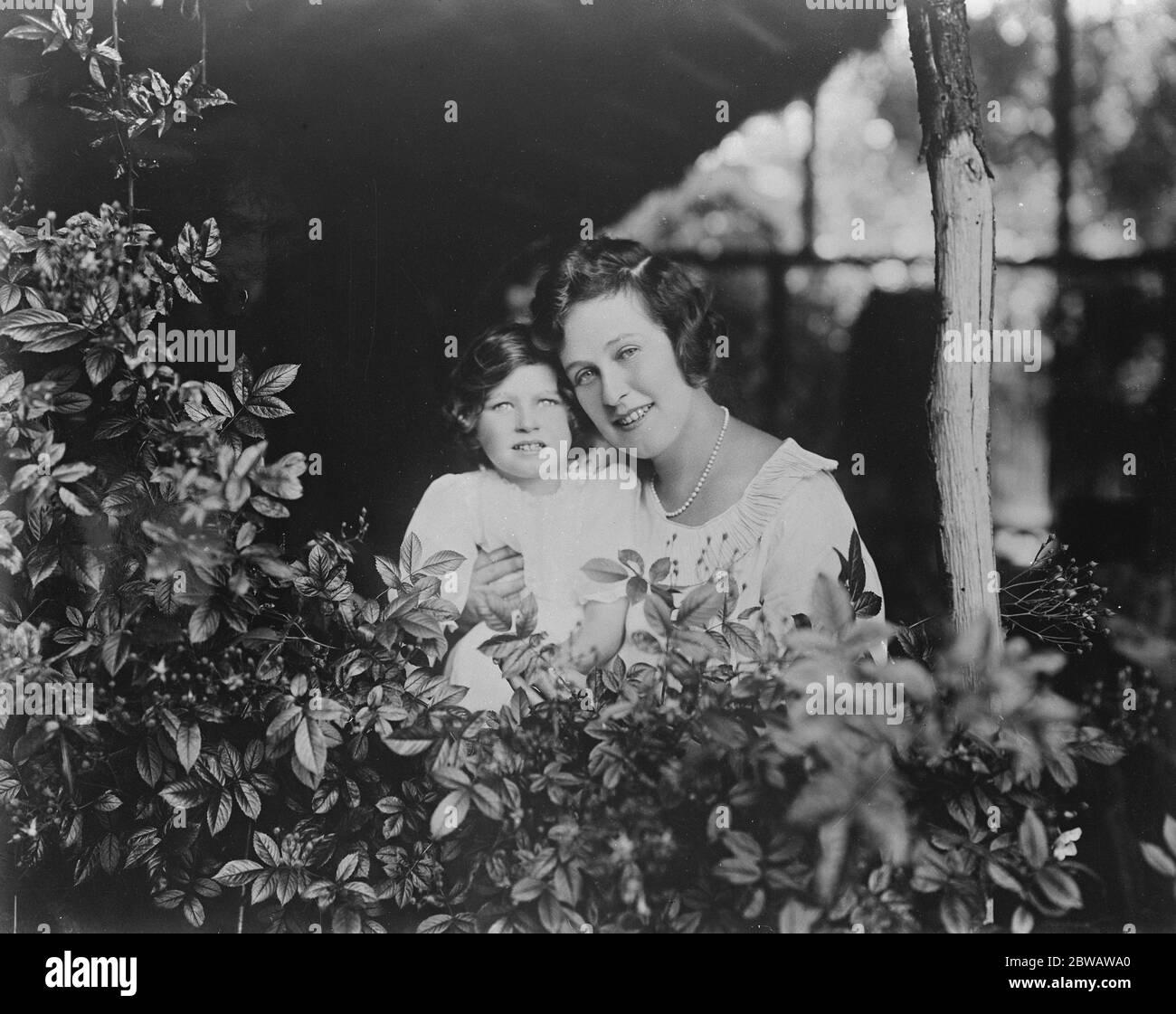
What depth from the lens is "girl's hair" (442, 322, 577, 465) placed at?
89.9 inches

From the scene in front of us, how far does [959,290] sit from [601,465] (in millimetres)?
944

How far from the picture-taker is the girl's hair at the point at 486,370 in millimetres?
2283

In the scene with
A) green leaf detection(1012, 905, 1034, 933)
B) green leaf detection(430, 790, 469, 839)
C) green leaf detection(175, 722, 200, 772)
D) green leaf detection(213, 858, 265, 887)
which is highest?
green leaf detection(175, 722, 200, 772)

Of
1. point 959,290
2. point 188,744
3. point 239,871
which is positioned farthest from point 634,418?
point 239,871

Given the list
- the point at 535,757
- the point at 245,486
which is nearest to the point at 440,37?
the point at 245,486

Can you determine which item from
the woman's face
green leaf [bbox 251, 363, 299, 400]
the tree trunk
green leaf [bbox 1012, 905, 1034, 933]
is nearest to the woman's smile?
the woman's face

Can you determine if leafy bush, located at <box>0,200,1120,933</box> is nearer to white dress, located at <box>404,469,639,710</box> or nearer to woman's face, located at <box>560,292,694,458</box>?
white dress, located at <box>404,469,639,710</box>

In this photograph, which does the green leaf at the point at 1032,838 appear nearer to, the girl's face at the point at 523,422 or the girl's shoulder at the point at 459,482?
the girl's face at the point at 523,422

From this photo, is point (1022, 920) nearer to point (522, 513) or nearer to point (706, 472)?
point (706, 472)

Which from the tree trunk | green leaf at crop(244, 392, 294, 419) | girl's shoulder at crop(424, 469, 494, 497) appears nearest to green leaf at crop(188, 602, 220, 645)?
green leaf at crop(244, 392, 294, 419)

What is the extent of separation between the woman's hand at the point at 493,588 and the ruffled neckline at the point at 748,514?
13.8 inches

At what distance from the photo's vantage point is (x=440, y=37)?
2.29 meters

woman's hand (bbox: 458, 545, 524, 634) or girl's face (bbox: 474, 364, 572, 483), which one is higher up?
girl's face (bbox: 474, 364, 572, 483)

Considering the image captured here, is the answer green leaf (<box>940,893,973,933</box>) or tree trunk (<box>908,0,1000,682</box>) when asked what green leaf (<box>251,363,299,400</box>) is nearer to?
tree trunk (<box>908,0,1000,682</box>)
